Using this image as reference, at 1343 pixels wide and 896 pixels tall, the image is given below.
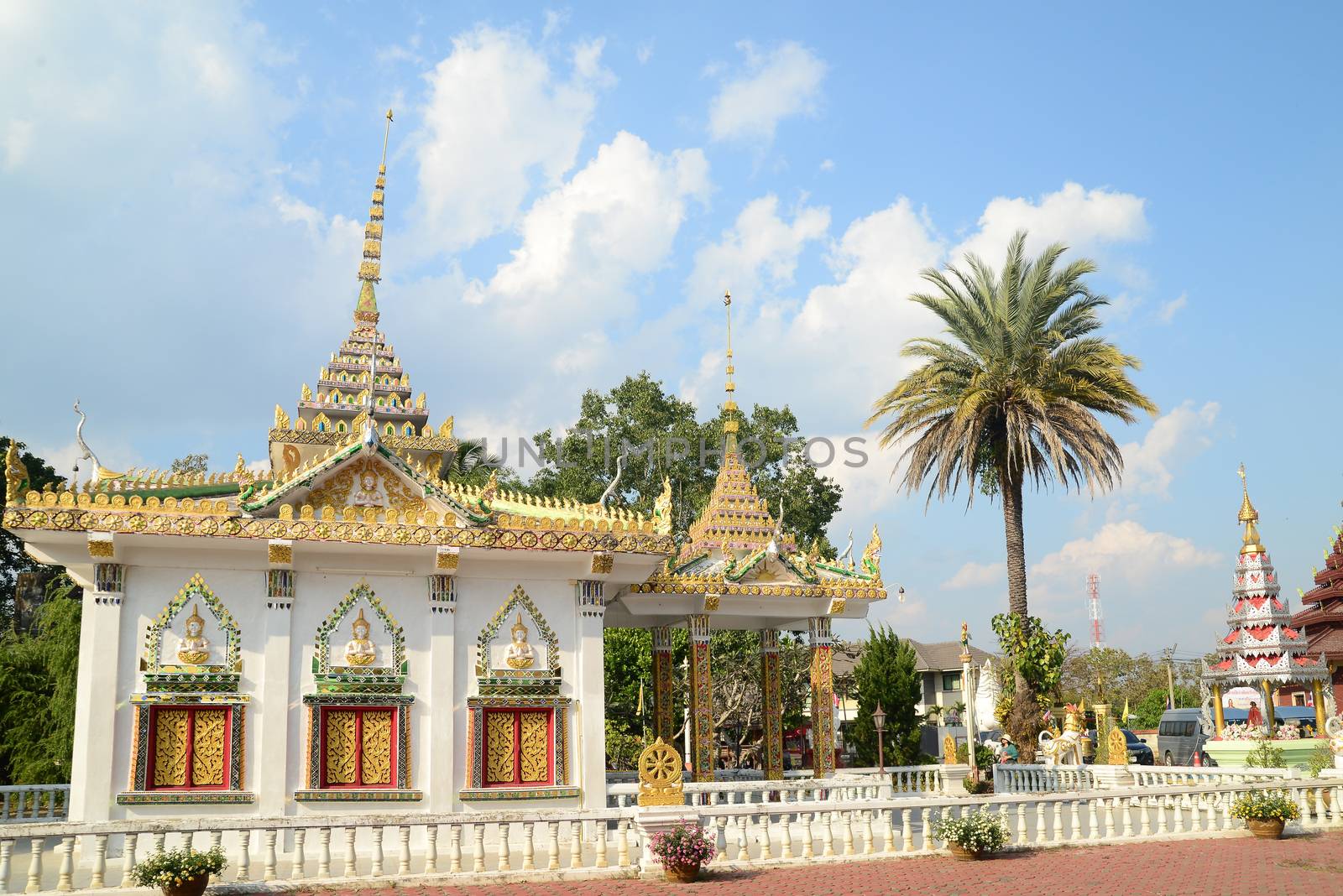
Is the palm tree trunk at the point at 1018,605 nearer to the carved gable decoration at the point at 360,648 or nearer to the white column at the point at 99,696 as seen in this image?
the carved gable decoration at the point at 360,648

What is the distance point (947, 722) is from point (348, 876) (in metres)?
50.7

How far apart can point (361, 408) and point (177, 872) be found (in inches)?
435

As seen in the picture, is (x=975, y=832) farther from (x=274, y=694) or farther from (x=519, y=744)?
(x=274, y=694)

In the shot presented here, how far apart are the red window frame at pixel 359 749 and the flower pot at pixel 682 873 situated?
16.3 feet

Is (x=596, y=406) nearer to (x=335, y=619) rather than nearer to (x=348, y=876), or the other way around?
(x=335, y=619)

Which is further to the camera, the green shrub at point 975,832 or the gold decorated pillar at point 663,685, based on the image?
the gold decorated pillar at point 663,685

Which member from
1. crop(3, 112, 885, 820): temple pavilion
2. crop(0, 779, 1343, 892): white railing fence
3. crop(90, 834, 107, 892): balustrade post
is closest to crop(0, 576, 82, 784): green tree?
crop(0, 779, 1343, 892): white railing fence

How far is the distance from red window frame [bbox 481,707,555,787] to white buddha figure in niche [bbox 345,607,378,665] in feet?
6.48

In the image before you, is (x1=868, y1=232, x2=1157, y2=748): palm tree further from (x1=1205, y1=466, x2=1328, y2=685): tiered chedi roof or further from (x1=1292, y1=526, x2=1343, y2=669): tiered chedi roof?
(x1=1292, y1=526, x2=1343, y2=669): tiered chedi roof

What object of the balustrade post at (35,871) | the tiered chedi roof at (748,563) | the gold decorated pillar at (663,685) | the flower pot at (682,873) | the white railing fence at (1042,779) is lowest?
the white railing fence at (1042,779)

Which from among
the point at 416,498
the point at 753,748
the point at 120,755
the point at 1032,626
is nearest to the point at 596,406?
the point at 753,748

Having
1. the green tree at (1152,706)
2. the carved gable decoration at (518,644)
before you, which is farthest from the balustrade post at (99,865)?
the green tree at (1152,706)

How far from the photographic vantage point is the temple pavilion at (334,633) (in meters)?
15.3

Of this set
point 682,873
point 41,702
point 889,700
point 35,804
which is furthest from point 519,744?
point 889,700
